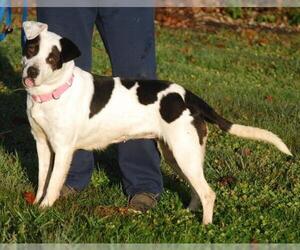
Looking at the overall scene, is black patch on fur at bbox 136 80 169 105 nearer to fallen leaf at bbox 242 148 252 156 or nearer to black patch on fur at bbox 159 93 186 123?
black patch on fur at bbox 159 93 186 123

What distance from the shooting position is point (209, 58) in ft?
38.8

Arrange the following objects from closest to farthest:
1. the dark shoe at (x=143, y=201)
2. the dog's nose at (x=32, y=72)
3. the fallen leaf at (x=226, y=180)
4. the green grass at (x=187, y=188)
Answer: the green grass at (x=187, y=188)
the dog's nose at (x=32, y=72)
the dark shoe at (x=143, y=201)
the fallen leaf at (x=226, y=180)

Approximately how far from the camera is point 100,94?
4.64 metres

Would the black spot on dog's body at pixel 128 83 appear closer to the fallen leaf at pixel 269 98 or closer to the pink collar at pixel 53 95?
the pink collar at pixel 53 95

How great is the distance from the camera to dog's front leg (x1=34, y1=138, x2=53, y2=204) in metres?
4.78

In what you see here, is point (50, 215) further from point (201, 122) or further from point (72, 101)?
point (201, 122)

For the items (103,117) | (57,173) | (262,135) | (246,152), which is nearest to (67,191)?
(57,173)

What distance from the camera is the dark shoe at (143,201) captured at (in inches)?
192

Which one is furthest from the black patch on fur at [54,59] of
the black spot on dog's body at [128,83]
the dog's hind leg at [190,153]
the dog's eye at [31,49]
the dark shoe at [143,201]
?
the dark shoe at [143,201]

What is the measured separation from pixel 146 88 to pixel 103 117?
14.4 inches

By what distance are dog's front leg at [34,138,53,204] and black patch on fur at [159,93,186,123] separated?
877mm

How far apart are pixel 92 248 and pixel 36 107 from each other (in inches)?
45.3

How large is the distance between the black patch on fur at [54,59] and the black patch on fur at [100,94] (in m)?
0.36

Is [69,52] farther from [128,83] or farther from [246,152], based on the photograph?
[246,152]
